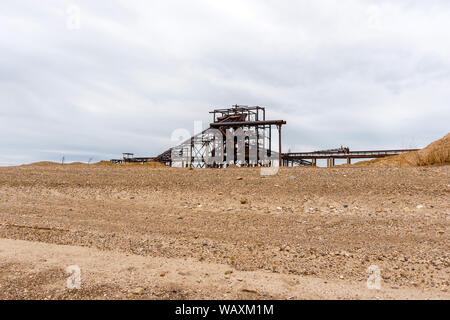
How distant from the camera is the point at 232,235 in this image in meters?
6.98

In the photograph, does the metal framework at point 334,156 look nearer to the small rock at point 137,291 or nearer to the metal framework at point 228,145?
the metal framework at point 228,145

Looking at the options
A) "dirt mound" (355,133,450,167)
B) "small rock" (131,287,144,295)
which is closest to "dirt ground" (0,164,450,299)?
"small rock" (131,287,144,295)

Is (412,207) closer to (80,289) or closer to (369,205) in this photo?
(369,205)

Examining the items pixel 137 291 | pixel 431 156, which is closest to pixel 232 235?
pixel 137 291

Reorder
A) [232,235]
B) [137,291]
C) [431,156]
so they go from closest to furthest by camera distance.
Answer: [137,291] → [232,235] → [431,156]

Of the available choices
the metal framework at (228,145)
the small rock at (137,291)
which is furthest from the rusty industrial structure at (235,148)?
the small rock at (137,291)

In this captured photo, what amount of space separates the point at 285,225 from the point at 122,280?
461cm

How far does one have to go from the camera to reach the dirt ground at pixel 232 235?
14.0ft

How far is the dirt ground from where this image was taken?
428 centimetres

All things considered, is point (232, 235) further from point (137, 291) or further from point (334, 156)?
point (334, 156)

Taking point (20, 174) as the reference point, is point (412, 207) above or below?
below

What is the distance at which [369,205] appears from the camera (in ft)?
29.7

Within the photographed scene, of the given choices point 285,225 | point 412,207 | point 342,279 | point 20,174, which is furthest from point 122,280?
point 20,174

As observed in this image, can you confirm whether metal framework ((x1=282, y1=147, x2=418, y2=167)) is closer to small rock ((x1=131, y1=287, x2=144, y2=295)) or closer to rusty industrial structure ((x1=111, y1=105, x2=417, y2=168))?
rusty industrial structure ((x1=111, y1=105, x2=417, y2=168))
